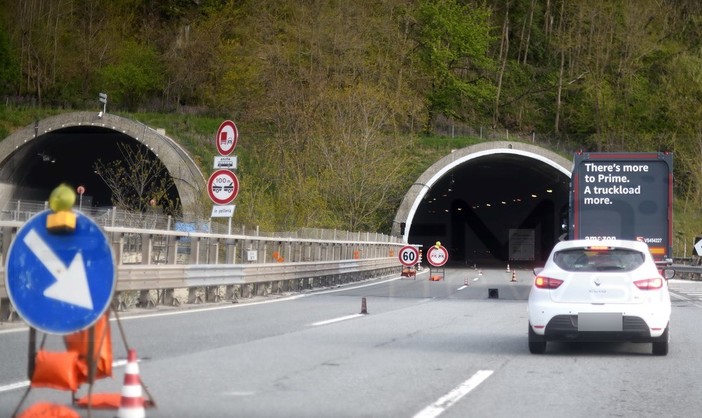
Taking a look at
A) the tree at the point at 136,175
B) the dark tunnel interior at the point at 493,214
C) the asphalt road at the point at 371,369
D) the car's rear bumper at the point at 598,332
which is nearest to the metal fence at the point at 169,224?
the asphalt road at the point at 371,369

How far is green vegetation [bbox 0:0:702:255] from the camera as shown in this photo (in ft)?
202

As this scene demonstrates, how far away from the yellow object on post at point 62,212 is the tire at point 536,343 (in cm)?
783

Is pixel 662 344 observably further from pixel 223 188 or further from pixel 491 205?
pixel 491 205

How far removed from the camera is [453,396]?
988 cm

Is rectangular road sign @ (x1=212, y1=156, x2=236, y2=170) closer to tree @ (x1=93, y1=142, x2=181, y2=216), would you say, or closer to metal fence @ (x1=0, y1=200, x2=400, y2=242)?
metal fence @ (x1=0, y1=200, x2=400, y2=242)

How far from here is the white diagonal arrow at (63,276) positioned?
711 centimetres

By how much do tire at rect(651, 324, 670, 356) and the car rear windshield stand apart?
871 millimetres

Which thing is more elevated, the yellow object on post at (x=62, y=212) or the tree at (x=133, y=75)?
the tree at (x=133, y=75)

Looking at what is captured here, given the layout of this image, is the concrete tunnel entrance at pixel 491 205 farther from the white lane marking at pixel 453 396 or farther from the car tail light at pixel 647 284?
the white lane marking at pixel 453 396

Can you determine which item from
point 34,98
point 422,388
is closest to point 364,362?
point 422,388

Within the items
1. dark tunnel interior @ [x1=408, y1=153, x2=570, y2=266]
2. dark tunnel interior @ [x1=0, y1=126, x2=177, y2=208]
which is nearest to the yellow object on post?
dark tunnel interior @ [x1=0, y1=126, x2=177, y2=208]

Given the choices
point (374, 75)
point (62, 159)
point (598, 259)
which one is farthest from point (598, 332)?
point (374, 75)

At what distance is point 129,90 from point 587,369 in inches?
2769

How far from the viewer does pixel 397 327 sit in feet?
57.6
